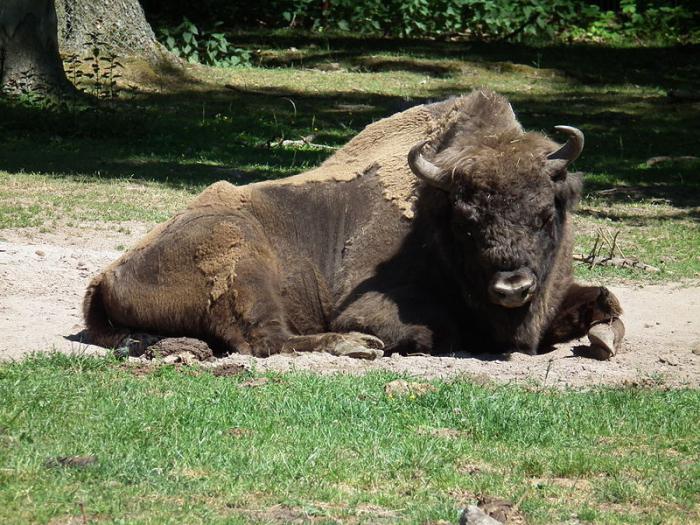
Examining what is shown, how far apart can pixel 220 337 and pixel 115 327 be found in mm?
747

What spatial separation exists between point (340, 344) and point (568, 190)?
1837 mm

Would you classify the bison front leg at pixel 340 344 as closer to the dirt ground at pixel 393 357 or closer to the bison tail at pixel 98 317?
the dirt ground at pixel 393 357

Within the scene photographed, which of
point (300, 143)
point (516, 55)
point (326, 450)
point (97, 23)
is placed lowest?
point (300, 143)

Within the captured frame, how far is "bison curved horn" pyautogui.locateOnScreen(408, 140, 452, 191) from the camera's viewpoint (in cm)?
762

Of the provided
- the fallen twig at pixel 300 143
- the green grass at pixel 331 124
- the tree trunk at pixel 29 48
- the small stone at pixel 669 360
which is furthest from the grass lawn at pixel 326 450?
the tree trunk at pixel 29 48

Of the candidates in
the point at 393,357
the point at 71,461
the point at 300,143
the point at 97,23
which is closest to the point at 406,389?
the point at 393,357

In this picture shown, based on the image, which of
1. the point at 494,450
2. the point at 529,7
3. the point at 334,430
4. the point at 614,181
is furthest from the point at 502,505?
the point at 529,7

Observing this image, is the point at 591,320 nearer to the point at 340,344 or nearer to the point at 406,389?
the point at 340,344

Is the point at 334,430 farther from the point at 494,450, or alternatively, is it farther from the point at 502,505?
the point at 502,505

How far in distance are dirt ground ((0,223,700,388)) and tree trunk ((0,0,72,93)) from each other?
21.0ft

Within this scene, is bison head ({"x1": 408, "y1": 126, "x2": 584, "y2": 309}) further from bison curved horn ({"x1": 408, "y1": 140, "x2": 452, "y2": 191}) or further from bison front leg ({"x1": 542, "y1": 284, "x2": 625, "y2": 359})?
bison front leg ({"x1": 542, "y1": 284, "x2": 625, "y2": 359})

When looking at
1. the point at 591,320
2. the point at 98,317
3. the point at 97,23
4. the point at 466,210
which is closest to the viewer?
the point at 466,210

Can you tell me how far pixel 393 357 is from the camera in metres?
7.54

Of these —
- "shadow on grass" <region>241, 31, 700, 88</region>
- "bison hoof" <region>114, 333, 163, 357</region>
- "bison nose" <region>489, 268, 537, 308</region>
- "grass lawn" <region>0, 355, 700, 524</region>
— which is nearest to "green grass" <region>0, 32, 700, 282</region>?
"shadow on grass" <region>241, 31, 700, 88</region>
